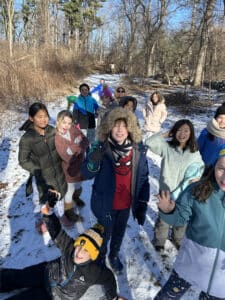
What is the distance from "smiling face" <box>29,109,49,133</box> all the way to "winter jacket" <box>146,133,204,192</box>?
114 cm

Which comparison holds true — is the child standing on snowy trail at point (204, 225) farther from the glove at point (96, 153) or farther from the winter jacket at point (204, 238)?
the glove at point (96, 153)

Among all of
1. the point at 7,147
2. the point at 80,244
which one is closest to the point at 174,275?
the point at 80,244

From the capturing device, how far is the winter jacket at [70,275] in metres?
2.00

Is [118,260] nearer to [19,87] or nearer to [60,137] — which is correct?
[60,137]

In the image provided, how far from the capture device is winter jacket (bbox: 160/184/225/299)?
156 centimetres

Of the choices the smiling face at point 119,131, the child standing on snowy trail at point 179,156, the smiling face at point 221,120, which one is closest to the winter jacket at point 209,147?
the smiling face at point 221,120

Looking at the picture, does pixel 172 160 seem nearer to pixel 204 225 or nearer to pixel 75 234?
pixel 204 225

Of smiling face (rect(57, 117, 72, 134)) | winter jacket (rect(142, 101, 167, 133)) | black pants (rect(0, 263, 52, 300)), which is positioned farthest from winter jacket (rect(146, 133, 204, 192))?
winter jacket (rect(142, 101, 167, 133))

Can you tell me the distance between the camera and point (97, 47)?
40375mm

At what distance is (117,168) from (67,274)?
0.97m

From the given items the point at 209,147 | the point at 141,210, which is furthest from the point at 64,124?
the point at 209,147

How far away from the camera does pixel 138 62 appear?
24.0m

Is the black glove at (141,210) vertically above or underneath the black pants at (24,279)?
above

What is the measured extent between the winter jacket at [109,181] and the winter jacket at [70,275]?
41 centimetres
